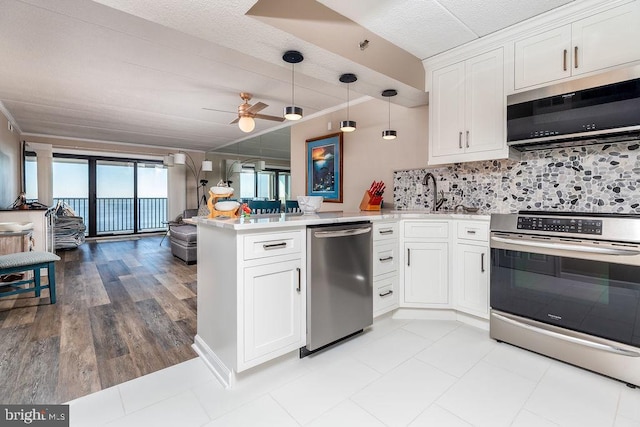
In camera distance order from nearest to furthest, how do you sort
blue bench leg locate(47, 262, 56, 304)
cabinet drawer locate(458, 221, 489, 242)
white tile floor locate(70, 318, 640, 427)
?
white tile floor locate(70, 318, 640, 427), cabinet drawer locate(458, 221, 489, 242), blue bench leg locate(47, 262, 56, 304)

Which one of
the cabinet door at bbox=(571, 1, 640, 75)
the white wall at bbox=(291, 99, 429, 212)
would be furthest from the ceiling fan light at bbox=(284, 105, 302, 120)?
the cabinet door at bbox=(571, 1, 640, 75)

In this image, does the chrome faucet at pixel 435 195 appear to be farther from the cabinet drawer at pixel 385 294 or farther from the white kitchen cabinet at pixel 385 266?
the cabinet drawer at pixel 385 294

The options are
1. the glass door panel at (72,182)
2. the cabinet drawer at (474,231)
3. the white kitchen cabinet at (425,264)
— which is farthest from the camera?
the glass door panel at (72,182)

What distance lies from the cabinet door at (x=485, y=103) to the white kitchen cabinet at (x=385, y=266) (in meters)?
0.97

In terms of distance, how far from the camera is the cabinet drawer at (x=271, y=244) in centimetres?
163

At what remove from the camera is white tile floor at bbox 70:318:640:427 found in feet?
4.63

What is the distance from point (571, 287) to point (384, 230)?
1228mm

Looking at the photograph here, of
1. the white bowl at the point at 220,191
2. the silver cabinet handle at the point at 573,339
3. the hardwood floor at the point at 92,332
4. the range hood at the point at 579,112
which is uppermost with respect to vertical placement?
the range hood at the point at 579,112

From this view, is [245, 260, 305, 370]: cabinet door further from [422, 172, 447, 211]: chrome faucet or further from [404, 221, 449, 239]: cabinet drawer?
[422, 172, 447, 211]: chrome faucet

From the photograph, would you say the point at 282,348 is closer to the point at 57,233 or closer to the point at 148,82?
the point at 148,82

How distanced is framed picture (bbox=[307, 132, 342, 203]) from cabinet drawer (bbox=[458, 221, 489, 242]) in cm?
203

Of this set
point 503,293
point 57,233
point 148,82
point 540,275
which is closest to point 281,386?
point 503,293

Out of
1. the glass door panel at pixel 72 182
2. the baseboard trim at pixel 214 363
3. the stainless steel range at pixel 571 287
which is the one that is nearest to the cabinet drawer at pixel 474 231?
the stainless steel range at pixel 571 287

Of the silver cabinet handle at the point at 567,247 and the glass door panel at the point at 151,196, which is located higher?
the glass door panel at the point at 151,196
